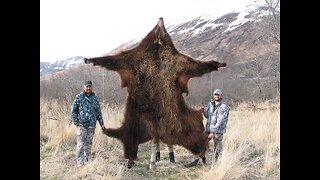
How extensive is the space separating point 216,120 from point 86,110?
199 centimetres

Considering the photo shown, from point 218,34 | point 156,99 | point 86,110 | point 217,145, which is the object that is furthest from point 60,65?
point 217,145

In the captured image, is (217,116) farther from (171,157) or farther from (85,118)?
(85,118)

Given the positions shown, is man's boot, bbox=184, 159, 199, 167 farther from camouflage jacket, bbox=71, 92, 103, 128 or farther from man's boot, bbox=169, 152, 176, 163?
camouflage jacket, bbox=71, 92, 103, 128

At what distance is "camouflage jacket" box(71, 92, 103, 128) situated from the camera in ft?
22.8

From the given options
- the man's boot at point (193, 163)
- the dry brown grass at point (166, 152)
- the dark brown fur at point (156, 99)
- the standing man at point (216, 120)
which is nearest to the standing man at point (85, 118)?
the dry brown grass at point (166, 152)

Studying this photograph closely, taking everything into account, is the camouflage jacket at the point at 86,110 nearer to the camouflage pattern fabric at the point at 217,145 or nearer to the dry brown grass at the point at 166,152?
the dry brown grass at the point at 166,152

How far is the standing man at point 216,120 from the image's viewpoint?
6.91 m

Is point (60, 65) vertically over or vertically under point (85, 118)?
over

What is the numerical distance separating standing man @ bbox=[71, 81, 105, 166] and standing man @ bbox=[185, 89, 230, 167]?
5.12 feet

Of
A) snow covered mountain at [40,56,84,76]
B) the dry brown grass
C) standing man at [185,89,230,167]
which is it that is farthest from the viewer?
snow covered mountain at [40,56,84,76]

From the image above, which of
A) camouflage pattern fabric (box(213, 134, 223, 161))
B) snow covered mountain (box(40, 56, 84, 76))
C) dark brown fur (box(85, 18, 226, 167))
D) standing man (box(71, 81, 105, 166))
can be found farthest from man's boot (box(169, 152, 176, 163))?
snow covered mountain (box(40, 56, 84, 76))

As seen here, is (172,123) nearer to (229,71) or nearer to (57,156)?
(229,71)

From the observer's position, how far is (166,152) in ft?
23.3
